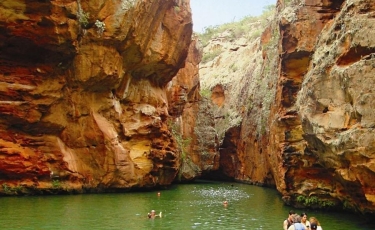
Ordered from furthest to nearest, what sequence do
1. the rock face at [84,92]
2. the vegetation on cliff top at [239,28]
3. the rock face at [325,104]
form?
the vegetation on cliff top at [239,28] < the rock face at [84,92] < the rock face at [325,104]

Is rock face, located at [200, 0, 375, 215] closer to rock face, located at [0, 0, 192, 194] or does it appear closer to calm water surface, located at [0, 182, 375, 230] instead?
calm water surface, located at [0, 182, 375, 230]

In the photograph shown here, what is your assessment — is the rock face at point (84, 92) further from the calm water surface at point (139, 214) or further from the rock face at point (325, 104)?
the rock face at point (325, 104)

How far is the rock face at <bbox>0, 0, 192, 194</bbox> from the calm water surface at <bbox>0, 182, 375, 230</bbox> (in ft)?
8.40

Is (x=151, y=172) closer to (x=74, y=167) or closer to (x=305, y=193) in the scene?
(x=74, y=167)

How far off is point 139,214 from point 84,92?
10.9m

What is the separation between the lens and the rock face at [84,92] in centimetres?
2248

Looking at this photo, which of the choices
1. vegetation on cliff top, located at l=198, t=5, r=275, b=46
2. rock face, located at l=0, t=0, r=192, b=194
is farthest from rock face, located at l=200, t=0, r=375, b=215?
vegetation on cliff top, located at l=198, t=5, r=275, b=46

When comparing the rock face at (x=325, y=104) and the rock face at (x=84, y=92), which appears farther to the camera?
the rock face at (x=84, y=92)

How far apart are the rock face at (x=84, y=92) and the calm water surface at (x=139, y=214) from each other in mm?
2562

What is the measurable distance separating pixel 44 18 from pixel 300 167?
50.4 ft

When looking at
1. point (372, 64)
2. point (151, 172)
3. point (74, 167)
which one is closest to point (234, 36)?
point (151, 172)

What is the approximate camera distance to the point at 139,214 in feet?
59.5

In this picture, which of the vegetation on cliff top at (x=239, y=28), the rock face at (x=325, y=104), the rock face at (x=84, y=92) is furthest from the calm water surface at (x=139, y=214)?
the vegetation on cliff top at (x=239, y=28)

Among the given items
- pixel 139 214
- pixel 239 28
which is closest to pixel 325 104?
pixel 139 214
